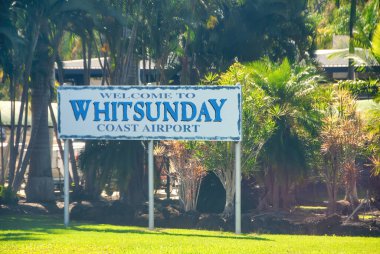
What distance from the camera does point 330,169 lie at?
67.0 feet

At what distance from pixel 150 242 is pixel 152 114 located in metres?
4.06

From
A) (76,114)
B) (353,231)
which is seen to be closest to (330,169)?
(353,231)

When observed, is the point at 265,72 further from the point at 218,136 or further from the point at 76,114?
the point at 76,114

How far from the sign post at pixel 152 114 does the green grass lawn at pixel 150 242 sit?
1067 mm

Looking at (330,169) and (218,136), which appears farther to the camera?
(330,169)

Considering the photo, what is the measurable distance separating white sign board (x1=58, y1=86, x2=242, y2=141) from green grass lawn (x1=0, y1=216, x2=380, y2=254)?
2149 millimetres

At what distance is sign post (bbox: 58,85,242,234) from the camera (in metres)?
17.2

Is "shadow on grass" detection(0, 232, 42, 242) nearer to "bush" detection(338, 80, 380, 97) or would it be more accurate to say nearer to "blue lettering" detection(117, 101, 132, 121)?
"blue lettering" detection(117, 101, 132, 121)

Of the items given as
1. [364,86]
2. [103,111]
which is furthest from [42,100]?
[364,86]

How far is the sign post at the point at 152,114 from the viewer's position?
56.5 ft

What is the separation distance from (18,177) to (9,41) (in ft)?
13.9

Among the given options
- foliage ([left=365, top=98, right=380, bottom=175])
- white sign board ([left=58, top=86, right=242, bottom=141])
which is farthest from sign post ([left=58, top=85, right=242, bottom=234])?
foliage ([left=365, top=98, right=380, bottom=175])

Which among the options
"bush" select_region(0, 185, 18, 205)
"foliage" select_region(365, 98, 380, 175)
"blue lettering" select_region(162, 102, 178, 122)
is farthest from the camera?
"bush" select_region(0, 185, 18, 205)

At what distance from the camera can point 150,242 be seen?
14367 mm
